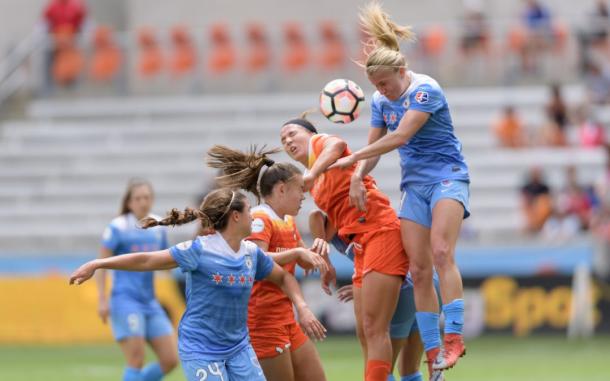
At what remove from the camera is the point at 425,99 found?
1004 centimetres

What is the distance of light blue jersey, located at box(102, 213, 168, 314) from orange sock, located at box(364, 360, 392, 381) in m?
3.61

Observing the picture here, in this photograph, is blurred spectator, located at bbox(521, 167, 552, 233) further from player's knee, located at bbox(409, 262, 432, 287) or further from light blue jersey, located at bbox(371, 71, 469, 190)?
player's knee, located at bbox(409, 262, 432, 287)

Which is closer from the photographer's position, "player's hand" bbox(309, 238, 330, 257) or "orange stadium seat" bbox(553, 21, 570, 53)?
"player's hand" bbox(309, 238, 330, 257)

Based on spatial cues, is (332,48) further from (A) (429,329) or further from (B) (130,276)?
(A) (429,329)

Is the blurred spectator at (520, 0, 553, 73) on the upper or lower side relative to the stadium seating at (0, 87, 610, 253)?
upper

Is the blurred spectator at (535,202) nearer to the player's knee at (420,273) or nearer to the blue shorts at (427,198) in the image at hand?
the blue shorts at (427,198)

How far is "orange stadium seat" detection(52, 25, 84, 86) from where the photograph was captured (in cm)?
2662

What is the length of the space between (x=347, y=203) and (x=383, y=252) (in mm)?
466

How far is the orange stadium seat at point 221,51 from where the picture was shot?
87.4 ft

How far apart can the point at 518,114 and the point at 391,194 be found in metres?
3.04

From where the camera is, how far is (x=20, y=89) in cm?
2744

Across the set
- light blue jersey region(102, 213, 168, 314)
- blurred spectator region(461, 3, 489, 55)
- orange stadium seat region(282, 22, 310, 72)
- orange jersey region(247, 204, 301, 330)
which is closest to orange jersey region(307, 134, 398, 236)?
orange jersey region(247, 204, 301, 330)

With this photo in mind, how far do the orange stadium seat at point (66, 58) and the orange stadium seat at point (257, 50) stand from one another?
10.6ft

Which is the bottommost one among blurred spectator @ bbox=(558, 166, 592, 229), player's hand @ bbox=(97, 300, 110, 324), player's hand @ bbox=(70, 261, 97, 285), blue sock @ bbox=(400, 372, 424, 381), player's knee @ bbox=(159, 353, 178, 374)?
player's knee @ bbox=(159, 353, 178, 374)
